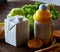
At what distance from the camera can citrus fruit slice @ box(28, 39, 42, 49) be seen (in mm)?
1036

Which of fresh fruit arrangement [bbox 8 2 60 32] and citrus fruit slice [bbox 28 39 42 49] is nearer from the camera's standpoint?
citrus fruit slice [bbox 28 39 42 49]

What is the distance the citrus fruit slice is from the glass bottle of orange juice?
3 centimetres

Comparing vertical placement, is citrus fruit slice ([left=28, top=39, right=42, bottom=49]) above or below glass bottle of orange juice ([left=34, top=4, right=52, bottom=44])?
below

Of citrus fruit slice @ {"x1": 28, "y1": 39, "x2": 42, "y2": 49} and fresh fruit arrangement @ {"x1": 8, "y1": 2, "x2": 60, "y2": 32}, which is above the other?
fresh fruit arrangement @ {"x1": 8, "y1": 2, "x2": 60, "y2": 32}

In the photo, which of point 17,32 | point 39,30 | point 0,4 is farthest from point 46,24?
point 0,4

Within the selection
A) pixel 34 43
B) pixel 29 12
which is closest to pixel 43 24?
pixel 34 43

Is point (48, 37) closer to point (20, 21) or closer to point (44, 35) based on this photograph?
point (44, 35)

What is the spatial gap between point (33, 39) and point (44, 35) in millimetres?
69

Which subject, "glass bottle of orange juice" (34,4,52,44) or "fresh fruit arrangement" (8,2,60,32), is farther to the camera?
"fresh fruit arrangement" (8,2,60,32)

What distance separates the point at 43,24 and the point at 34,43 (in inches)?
4.5

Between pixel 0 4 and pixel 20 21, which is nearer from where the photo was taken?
pixel 20 21

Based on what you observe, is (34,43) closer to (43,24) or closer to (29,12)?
(43,24)

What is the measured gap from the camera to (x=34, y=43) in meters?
1.04

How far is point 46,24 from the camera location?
3.38 ft
